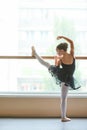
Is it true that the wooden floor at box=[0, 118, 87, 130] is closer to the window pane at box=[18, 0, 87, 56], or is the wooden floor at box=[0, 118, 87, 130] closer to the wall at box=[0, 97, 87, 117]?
the wall at box=[0, 97, 87, 117]

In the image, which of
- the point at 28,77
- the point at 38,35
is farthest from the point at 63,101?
the point at 38,35

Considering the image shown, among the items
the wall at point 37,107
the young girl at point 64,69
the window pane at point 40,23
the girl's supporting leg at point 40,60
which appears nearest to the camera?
the young girl at point 64,69

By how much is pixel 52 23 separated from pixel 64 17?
18cm

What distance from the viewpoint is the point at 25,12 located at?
3.75 m

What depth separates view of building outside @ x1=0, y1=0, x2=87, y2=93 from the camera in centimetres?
375

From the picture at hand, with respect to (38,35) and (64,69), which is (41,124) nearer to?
(64,69)

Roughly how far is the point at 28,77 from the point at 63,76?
2.14 ft

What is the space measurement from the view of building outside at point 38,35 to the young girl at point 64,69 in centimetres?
37

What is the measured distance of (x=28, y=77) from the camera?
3799mm

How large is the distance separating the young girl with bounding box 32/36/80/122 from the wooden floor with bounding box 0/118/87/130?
5.2 inches

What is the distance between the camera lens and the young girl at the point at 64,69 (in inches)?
130

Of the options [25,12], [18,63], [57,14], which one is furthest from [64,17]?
[18,63]

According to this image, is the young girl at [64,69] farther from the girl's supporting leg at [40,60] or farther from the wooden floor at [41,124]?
the wooden floor at [41,124]

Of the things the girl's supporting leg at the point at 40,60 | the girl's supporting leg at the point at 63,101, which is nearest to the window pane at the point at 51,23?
the girl's supporting leg at the point at 40,60
